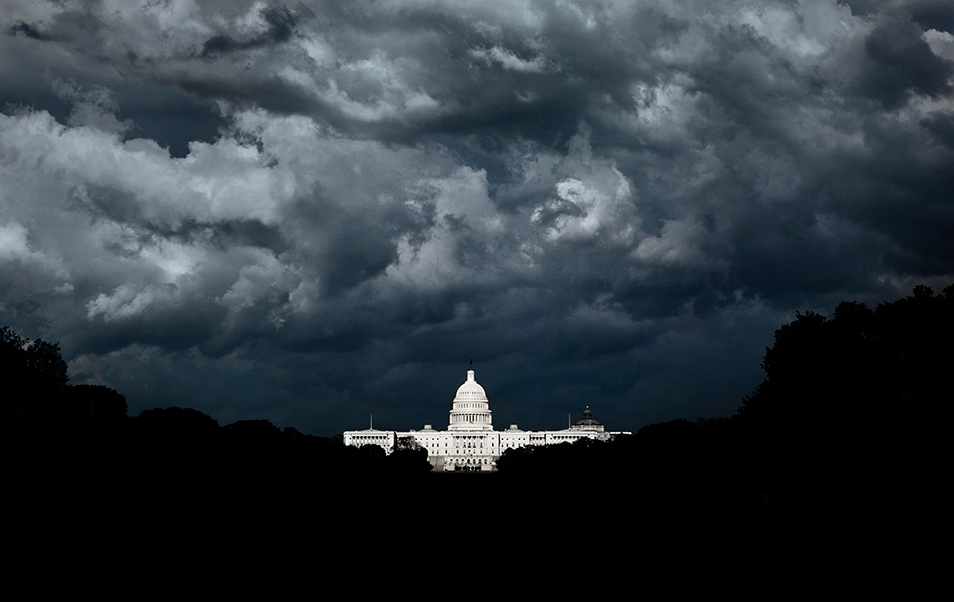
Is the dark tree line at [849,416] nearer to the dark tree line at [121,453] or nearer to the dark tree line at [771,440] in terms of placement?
the dark tree line at [771,440]

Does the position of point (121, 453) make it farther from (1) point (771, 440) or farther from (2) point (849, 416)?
(2) point (849, 416)

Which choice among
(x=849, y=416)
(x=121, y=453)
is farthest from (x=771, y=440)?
(x=121, y=453)

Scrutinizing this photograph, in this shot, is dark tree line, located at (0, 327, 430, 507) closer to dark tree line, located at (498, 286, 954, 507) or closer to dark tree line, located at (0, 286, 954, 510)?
dark tree line, located at (0, 286, 954, 510)

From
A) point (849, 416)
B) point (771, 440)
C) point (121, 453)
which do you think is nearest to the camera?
point (849, 416)

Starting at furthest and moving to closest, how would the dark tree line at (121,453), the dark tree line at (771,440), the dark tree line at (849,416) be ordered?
the dark tree line at (121,453) → the dark tree line at (771,440) → the dark tree line at (849,416)

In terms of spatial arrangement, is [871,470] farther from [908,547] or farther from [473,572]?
[473,572]

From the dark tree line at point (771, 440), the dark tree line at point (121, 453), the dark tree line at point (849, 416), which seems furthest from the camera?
the dark tree line at point (121, 453)

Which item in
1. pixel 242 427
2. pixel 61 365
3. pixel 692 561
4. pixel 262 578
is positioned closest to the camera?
pixel 262 578

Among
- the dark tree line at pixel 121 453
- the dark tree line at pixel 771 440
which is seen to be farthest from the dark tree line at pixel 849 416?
the dark tree line at pixel 121 453

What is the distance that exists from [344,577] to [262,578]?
2412 millimetres

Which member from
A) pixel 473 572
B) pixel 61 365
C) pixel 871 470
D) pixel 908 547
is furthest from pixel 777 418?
pixel 61 365

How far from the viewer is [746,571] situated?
96.1ft

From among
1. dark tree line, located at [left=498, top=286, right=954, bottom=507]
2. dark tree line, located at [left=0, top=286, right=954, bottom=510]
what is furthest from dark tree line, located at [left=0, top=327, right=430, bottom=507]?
dark tree line, located at [left=498, top=286, right=954, bottom=507]

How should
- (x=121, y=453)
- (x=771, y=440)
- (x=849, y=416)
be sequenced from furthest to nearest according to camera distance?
1. (x=121, y=453)
2. (x=771, y=440)
3. (x=849, y=416)
